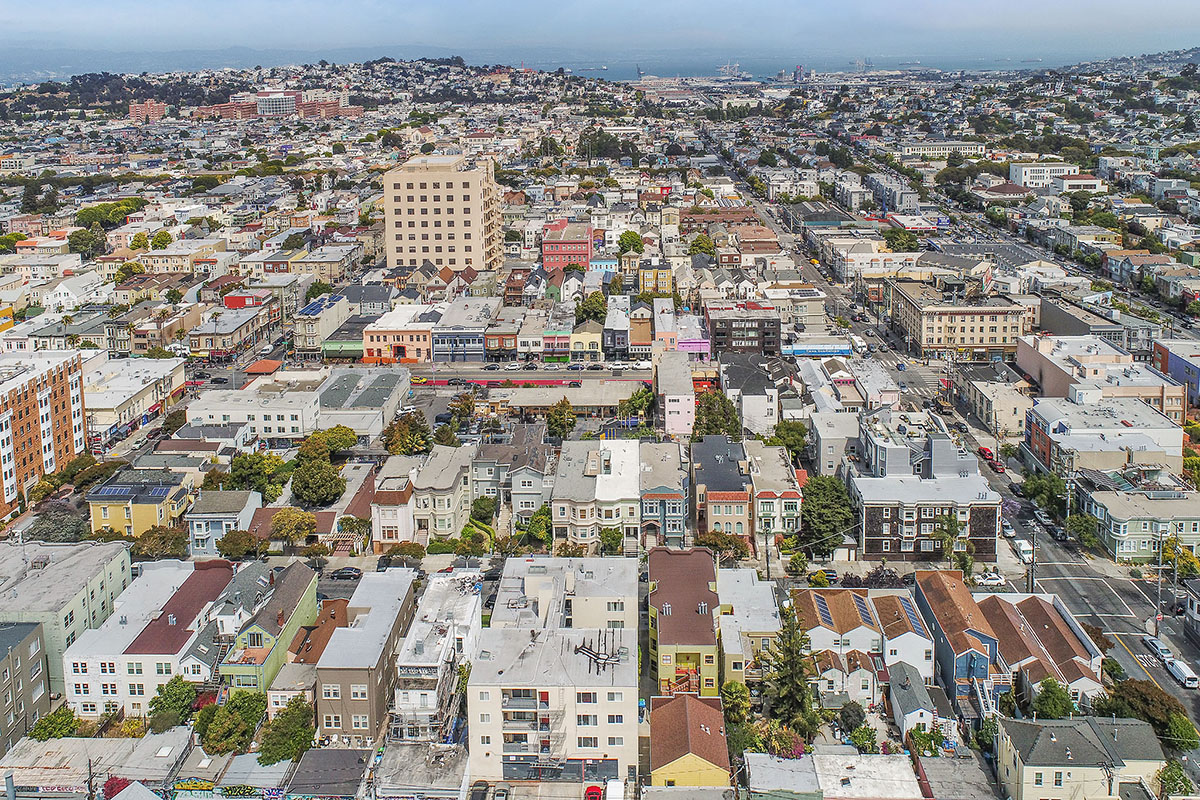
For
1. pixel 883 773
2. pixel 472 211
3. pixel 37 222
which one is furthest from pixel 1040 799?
pixel 37 222

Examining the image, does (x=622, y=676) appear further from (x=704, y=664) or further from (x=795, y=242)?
(x=795, y=242)

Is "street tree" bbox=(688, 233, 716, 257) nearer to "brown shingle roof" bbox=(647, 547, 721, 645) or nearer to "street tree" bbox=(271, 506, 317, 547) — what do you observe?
"street tree" bbox=(271, 506, 317, 547)

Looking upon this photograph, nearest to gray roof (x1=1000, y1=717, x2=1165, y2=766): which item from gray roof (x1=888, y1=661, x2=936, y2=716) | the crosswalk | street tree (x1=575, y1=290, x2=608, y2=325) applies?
gray roof (x1=888, y1=661, x2=936, y2=716)

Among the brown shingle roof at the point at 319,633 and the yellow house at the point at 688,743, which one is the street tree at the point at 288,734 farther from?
the yellow house at the point at 688,743

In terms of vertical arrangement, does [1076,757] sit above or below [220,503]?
below

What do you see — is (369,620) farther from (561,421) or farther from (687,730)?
(561,421)

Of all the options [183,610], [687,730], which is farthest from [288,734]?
[687,730]

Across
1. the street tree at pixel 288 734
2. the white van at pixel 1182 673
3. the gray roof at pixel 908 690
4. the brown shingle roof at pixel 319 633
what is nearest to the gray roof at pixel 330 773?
the street tree at pixel 288 734
